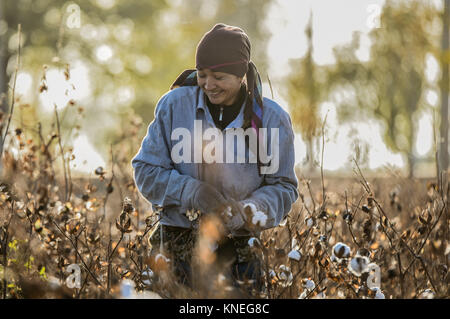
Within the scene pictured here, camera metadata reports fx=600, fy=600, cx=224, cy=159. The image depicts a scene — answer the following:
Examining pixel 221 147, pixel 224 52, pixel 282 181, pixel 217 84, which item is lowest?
pixel 282 181

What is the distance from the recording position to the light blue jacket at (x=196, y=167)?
8.38ft

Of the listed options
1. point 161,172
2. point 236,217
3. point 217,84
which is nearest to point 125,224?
point 161,172

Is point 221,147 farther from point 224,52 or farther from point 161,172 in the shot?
point 224,52

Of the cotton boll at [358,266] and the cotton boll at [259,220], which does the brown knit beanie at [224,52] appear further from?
the cotton boll at [358,266]

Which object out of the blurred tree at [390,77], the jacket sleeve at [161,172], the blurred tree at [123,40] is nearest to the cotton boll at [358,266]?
the jacket sleeve at [161,172]

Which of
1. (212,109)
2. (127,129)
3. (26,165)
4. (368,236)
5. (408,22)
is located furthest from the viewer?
(408,22)

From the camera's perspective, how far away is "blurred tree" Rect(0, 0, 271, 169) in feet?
58.7

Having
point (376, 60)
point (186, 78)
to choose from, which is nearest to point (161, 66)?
point (376, 60)

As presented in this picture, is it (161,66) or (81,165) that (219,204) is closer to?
(81,165)

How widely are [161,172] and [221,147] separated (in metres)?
0.29

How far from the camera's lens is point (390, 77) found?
63.8 feet

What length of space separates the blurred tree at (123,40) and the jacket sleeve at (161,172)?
14737 mm

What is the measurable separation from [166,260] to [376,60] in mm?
18347

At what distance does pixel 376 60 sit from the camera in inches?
769
